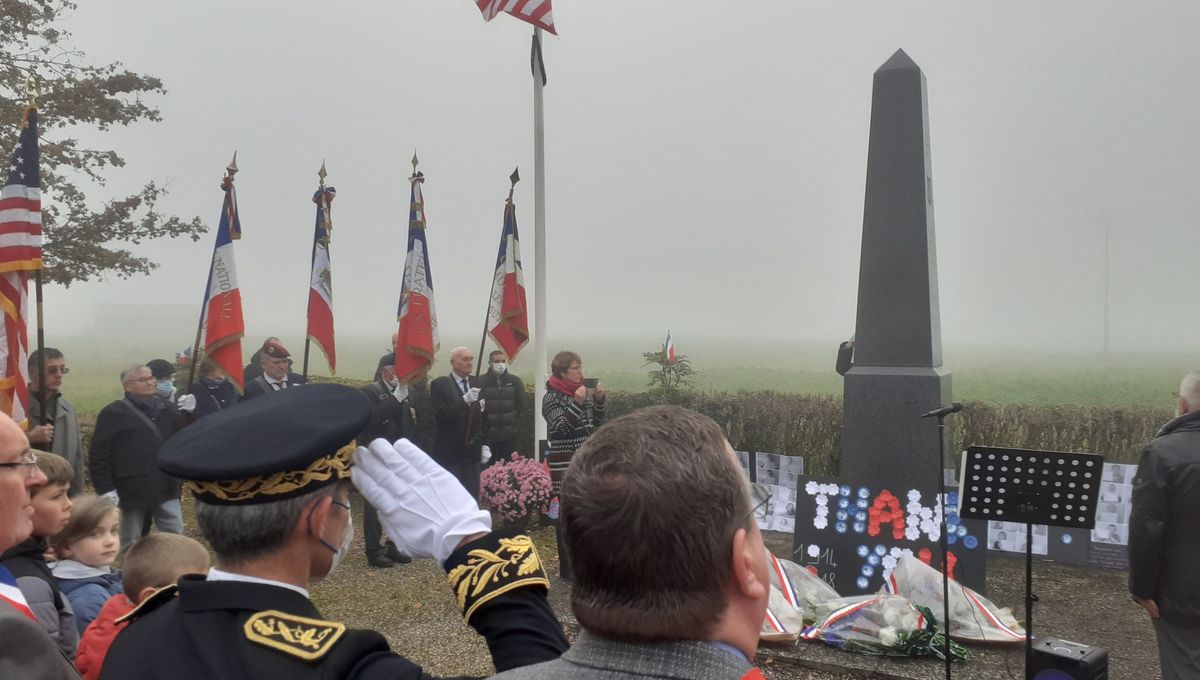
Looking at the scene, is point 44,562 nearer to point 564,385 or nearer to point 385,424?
point 385,424

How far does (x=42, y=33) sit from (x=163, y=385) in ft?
22.8

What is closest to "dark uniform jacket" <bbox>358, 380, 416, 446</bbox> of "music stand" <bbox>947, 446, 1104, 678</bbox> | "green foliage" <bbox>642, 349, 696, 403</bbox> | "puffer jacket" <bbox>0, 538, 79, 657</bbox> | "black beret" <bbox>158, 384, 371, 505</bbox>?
"green foliage" <bbox>642, 349, 696, 403</bbox>

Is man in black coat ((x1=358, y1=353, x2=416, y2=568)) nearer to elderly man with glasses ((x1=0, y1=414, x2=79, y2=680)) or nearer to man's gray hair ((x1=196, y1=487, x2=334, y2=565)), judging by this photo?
elderly man with glasses ((x1=0, y1=414, x2=79, y2=680))

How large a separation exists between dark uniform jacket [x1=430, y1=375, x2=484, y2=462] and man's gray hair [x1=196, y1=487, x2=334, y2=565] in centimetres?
669

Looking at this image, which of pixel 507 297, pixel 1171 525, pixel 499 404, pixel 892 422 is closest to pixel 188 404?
pixel 499 404

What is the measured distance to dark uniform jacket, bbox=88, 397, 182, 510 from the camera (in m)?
6.16

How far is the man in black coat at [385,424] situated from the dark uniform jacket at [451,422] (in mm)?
326

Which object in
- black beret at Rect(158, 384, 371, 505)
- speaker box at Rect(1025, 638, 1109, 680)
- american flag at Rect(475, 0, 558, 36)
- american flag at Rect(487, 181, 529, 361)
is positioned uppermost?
american flag at Rect(475, 0, 558, 36)

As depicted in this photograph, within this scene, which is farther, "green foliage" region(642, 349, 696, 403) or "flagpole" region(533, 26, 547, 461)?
"green foliage" region(642, 349, 696, 403)

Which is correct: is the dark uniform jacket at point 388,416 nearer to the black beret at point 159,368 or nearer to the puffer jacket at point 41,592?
the black beret at point 159,368

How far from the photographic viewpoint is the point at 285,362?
7.59 meters

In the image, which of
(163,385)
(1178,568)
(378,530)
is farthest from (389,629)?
(1178,568)

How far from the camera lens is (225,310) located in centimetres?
734

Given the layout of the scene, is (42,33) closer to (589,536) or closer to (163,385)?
(163,385)
